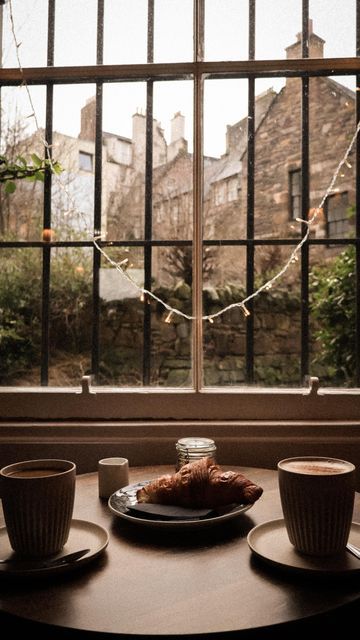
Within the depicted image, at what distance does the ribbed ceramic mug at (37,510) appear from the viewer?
0.77 m

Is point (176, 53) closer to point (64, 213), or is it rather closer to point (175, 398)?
point (64, 213)

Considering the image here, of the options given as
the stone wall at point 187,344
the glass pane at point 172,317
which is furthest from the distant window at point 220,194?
the stone wall at point 187,344

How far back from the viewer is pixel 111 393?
172 cm

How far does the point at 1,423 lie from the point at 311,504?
1.20 meters

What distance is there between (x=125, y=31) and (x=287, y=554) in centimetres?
180

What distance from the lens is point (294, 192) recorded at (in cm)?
192

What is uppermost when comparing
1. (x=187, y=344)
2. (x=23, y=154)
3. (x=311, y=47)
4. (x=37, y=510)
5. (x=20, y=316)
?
(x=311, y=47)

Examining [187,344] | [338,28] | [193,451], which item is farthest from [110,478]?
[338,28]

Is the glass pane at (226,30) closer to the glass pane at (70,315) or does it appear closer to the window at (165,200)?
the window at (165,200)

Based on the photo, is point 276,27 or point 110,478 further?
point 276,27

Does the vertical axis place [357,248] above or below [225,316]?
above

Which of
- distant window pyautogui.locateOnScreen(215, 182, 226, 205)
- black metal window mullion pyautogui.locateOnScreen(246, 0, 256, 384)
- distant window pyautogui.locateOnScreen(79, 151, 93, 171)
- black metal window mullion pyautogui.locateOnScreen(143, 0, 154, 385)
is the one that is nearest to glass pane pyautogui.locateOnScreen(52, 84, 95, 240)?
distant window pyautogui.locateOnScreen(79, 151, 93, 171)

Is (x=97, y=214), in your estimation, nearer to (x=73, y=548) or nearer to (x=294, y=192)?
(x=294, y=192)

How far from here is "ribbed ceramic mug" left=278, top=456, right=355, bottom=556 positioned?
766 millimetres
